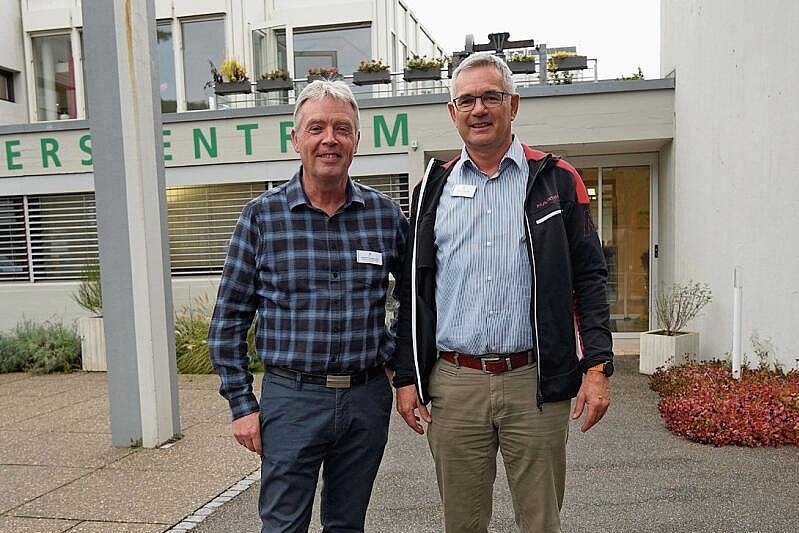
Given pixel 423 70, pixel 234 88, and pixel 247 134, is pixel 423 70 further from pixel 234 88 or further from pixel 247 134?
pixel 234 88

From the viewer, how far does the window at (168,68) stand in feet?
44.6

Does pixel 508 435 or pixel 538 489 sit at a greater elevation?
pixel 508 435

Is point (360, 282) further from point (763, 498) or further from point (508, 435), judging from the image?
point (763, 498)

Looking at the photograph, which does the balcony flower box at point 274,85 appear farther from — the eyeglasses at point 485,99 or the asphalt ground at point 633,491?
the eyeglasses at point 485,99

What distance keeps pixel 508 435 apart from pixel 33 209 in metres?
10.7

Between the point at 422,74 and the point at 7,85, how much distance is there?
368 inches

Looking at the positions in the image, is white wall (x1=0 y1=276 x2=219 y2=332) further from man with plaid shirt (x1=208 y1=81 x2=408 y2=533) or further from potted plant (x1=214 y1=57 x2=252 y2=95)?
man with plaid shirt (x1=208 y1=81 x2=408 y2=533)

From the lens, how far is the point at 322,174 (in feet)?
8.07

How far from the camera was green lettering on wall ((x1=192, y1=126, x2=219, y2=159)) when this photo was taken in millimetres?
10359

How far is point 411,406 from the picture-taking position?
2.68 metres

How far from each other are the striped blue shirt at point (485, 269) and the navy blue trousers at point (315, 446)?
395mm

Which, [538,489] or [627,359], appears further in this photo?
[627,359]

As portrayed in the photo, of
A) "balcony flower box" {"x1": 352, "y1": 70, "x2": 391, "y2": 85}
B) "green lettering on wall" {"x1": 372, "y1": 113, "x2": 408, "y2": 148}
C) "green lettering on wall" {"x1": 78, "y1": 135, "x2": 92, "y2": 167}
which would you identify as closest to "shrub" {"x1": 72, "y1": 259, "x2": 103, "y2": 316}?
"green lettering on wall" {"x1": 78, "y1": 135, "x2": 92, "y2": 167}

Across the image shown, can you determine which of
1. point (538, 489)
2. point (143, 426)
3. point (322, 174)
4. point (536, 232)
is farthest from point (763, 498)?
point (143, 426)
